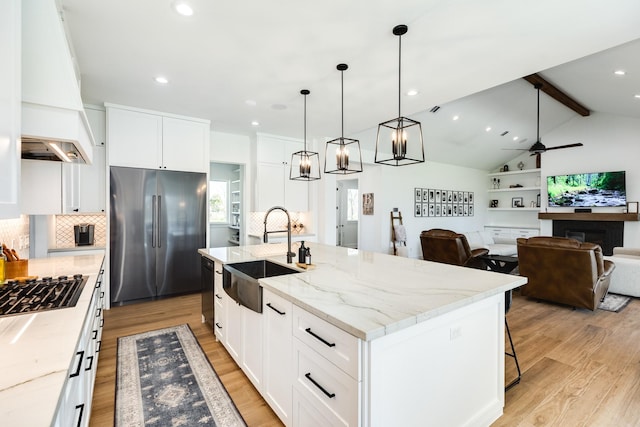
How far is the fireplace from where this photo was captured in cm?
706

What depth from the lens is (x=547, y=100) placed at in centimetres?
667

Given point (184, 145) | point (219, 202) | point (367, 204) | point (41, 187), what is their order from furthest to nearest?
point (367, 204), point (219, 202), point (184, 145), point (41, 187)

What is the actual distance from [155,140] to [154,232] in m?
1.30

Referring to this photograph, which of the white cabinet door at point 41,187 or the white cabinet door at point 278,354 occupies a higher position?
the white cabinet door at point 41,187

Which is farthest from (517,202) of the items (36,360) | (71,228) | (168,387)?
(36,360)

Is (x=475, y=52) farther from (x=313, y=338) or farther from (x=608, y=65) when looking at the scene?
(x=608, y=65)

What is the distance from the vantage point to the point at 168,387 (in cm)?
227

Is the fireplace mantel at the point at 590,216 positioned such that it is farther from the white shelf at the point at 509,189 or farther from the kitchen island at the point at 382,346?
the kitchen island at the point at 382,346

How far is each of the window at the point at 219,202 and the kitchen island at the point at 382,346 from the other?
5.06 m

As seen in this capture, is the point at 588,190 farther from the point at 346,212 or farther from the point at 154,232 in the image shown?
the point at 154,232

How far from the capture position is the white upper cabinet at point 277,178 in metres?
5.46

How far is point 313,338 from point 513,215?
33.1 ft

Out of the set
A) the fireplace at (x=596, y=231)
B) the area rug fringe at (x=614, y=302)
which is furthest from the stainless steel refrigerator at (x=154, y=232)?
the fireplace at (x=596, y=231)

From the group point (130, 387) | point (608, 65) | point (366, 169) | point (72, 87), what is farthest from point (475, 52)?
point (366, 169)
